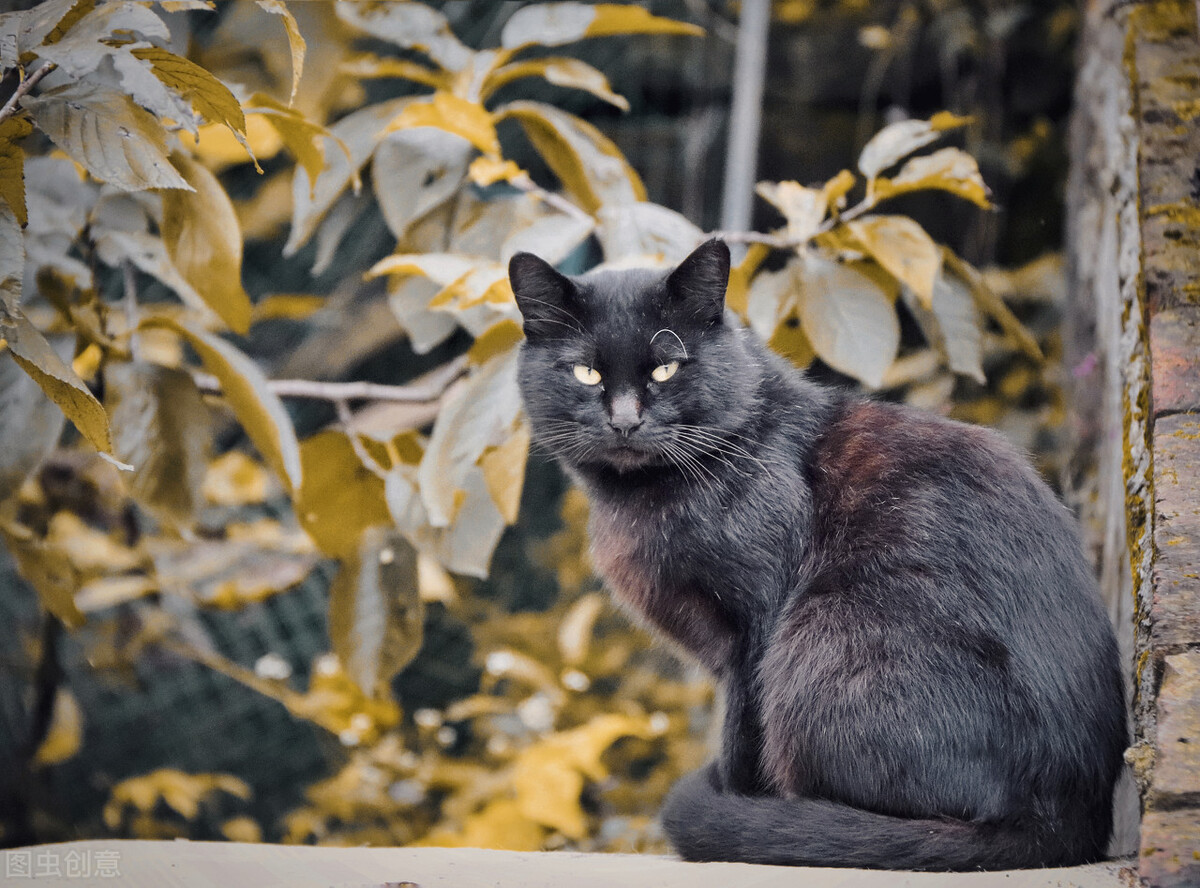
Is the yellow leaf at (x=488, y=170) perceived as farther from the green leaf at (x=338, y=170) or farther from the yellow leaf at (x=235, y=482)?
the yellow leaf at (x=235, y=482)

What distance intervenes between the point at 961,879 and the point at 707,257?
98 cm

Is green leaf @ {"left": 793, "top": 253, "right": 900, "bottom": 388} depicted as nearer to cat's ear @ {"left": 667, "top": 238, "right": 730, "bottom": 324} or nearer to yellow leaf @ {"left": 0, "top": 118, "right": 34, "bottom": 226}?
cat's ear @ {"left": 667, "top": 238, "right": 730, "bottom": 324}

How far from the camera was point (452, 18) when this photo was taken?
9.21 feet

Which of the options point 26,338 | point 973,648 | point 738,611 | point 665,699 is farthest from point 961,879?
point 665,699

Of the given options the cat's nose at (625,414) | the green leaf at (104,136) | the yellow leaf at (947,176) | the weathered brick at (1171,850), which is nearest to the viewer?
the weathered brick at (1171,850)

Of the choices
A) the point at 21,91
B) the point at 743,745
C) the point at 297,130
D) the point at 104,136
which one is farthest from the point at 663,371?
the point at 21,91

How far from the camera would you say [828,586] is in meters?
1.47

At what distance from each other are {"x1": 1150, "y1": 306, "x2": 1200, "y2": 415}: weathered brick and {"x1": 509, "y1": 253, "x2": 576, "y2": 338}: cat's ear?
931 mm

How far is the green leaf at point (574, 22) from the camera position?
186cm

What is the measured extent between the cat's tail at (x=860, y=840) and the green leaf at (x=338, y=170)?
1.28 m

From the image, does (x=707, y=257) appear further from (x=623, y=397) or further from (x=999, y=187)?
(x=999, y=187)

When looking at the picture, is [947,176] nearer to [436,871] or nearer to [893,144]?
[893,144]

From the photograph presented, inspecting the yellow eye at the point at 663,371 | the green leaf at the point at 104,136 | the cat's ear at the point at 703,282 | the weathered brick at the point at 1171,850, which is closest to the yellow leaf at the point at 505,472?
the yellow eye at the point at 663,371

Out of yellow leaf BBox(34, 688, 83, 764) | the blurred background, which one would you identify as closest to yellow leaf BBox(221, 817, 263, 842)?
Result: the blurred background
